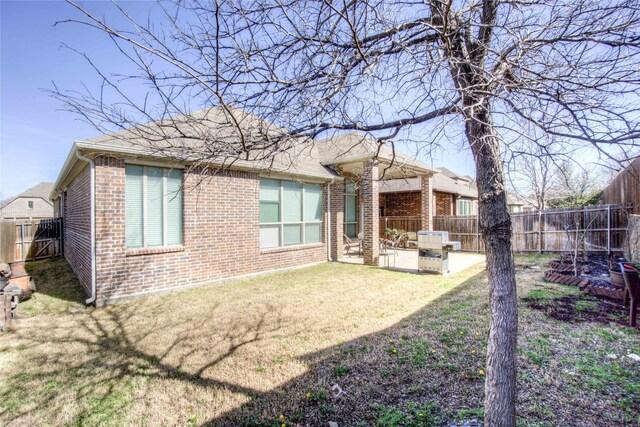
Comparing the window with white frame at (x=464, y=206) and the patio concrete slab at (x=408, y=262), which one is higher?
the window with white frame at (x=464, y=206)

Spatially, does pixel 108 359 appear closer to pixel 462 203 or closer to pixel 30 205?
pixel 462 203

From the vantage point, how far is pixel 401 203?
16812mm

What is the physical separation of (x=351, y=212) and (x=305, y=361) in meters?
11.2

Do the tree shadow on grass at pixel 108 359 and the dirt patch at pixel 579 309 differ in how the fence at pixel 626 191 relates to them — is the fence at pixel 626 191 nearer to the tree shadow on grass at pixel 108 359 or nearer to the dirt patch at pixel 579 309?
the dirt patch at pixel 579 309

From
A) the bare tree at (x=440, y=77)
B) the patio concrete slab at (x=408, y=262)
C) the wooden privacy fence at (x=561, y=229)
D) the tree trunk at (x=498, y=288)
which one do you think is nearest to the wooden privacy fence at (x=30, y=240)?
the patio concrete slab at (x=408, y=262)

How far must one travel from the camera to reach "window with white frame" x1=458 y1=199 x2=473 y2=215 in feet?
68.6

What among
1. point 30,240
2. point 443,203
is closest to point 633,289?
point 443,203

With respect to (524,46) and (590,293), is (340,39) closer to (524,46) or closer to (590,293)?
(524,46)

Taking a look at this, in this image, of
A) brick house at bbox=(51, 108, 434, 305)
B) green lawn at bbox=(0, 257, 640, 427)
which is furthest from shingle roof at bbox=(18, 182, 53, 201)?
green lawn at bbox=(0, 257, 640, 427)

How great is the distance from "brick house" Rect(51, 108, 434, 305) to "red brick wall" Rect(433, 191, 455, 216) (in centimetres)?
903

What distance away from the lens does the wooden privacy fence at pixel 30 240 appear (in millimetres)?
11064

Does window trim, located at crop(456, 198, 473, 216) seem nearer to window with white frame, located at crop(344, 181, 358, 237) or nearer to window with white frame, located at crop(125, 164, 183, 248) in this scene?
window with white frame, located at crop(344, 181, 358, 237)

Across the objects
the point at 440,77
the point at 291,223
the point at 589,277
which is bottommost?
the point at 589,277

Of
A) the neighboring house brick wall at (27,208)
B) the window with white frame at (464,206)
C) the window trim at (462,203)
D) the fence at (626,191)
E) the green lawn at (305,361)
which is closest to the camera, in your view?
the green lawn at (305,361)
